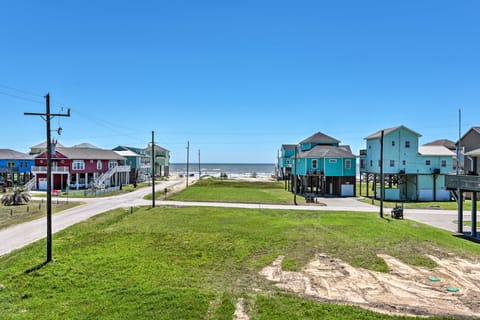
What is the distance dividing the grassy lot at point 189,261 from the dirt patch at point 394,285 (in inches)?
26.5

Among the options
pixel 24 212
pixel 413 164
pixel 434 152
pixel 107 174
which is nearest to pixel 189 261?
pixel 24 212

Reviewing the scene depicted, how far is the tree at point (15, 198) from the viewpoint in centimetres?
3206

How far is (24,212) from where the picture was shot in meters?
27.8

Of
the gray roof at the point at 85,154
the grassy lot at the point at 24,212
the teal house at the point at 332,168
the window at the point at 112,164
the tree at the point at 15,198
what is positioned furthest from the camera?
the window at the point at 112,164

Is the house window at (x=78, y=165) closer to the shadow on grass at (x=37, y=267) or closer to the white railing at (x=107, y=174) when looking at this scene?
the white railing at (x=107, y=174)

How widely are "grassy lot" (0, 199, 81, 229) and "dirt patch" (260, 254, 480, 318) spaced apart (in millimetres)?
20683

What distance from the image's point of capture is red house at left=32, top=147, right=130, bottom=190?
162 ft

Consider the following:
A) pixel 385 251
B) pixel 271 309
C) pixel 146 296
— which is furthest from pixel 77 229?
pixel 385 251

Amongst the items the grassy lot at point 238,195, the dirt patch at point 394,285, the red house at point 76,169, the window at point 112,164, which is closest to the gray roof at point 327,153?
the grassy lot at point 238,195

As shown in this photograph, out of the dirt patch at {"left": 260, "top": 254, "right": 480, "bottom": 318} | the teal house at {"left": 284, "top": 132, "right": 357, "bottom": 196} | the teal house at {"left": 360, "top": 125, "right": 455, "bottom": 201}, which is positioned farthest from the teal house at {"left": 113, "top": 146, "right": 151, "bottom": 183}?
the dirt patch at {"left": 260, "top": 254, "right": 480, "bottom": 318}

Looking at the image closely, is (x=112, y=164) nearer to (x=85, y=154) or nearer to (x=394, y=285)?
(x=85, y=154)

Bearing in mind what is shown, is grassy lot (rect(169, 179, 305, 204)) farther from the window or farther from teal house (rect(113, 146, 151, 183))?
teal house (rect(113, 146, 151, 183))

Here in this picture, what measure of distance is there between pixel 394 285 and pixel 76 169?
164 feet

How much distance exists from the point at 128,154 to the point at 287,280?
6186cm
